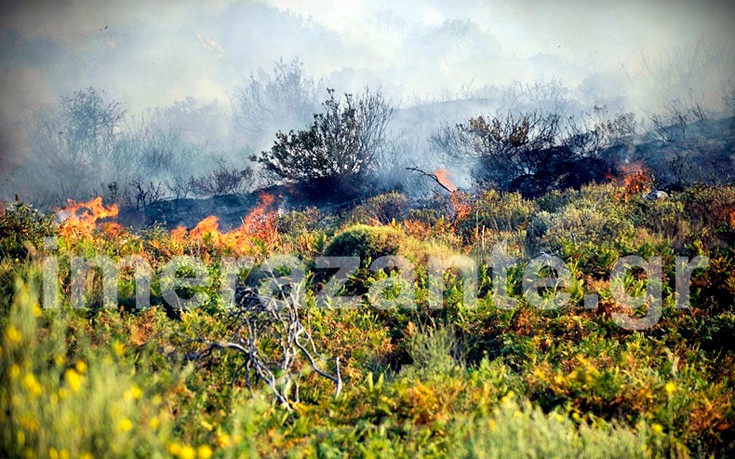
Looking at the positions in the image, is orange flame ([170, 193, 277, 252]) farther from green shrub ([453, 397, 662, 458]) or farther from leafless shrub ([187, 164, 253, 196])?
leafless shrub ([187, 164, 253, 196])

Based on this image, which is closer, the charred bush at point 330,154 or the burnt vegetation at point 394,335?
the burnt vegetation at point 394,335

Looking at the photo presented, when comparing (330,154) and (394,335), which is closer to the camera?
(394,335)

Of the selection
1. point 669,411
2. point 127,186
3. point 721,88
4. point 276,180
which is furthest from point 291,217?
point 721,88

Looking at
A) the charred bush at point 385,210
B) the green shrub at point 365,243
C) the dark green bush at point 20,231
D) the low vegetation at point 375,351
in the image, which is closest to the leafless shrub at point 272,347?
the low vegetation at point 375,351

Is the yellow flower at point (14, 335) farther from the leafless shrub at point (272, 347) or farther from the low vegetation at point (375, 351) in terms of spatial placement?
the leafless shrub at point (272, 347)

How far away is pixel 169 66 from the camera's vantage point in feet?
125

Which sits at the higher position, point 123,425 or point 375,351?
point 123,425

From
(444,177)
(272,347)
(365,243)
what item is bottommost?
(272,347)

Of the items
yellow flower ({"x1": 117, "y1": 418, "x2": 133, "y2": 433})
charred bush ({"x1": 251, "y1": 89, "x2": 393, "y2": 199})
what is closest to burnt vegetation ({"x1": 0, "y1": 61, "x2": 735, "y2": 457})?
yellow flower ({"x1": 117, "y1": 418, "x2": 133, "y2": 433})

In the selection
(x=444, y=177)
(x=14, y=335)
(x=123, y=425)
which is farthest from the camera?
(x=444, y=177)

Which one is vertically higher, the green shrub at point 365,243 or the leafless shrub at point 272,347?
the green shrub at point 365,243

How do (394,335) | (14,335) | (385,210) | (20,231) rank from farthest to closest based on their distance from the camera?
1. (385,210)
2. (20,231)
3. (394,335)
4. (14,335)

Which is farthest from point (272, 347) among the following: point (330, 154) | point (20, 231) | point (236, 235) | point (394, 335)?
point (330, 154)

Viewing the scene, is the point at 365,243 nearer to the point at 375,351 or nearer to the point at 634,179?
the point at 375,351
